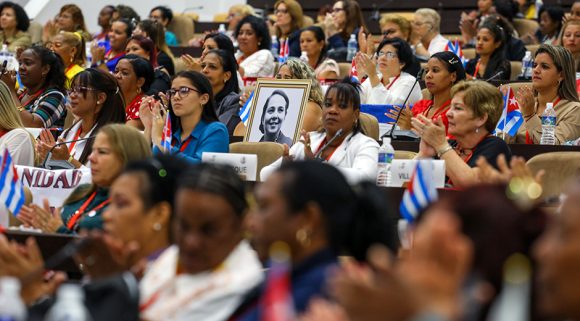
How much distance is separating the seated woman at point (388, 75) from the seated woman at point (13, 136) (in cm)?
255

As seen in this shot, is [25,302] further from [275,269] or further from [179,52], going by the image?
[179,52]

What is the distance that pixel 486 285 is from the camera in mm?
2098

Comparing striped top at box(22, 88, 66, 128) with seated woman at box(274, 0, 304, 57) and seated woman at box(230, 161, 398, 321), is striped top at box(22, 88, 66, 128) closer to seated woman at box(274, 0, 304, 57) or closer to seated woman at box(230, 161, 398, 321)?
seated woman at box(274, 0, 304, 57)

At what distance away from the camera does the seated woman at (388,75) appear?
7307 mm

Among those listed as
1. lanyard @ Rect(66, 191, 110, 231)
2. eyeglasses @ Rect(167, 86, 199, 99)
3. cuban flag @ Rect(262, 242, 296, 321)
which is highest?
eyeglasses @ Rect(167, 86, 199, 99)

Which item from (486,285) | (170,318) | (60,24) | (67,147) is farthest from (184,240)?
(60,24)

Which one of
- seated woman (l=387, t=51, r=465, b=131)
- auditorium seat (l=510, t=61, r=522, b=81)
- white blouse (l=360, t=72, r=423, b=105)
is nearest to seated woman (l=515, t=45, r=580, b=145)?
seated woman (l=387, t=51, r=465, b=131)

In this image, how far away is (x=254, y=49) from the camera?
8.92 m

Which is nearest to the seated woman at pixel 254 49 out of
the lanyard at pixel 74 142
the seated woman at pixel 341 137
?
the lanyard at pixel 74 142

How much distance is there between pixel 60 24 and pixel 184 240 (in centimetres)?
818

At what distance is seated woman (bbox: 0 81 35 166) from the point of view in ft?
18.3

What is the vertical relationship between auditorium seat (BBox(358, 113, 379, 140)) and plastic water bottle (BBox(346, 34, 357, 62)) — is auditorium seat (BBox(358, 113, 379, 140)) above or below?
below

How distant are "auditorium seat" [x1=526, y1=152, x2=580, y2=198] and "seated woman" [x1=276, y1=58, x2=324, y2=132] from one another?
190 cm

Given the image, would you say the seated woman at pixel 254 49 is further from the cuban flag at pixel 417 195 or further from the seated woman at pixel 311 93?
the cuban flag at pixel 417 195
